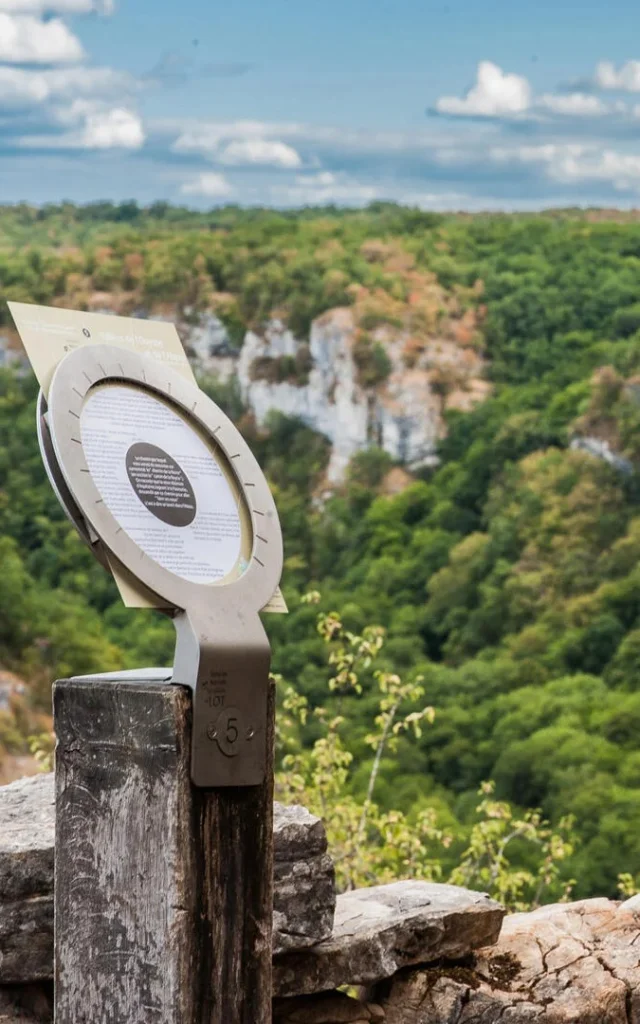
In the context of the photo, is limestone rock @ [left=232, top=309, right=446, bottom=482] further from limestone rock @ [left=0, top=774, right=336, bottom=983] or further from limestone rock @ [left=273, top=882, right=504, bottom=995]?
limestone rock @ [left=0, top=774, right=336, bottom=983]

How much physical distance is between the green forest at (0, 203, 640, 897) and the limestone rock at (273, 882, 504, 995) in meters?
3.30

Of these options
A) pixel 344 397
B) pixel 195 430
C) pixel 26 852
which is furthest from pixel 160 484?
pixel 344 397

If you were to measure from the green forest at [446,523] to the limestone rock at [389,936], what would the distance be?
10.8ft

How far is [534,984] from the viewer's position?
386 cm

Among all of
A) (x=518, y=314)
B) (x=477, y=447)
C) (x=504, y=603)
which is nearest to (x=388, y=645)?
(x=504, y=603)

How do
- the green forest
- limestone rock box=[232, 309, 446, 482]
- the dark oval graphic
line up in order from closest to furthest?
the dark oval graphic → the green forest → limestone rock box=[232, 309, 446, 482]

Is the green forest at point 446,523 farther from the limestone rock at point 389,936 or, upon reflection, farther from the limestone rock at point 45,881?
the limestone rock at point 45,881

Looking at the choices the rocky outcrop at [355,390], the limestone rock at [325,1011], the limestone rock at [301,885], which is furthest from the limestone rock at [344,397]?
the limestone rock at [301,885]

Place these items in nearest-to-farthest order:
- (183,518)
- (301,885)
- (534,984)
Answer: (183,518) < (301,885) < (534,984)

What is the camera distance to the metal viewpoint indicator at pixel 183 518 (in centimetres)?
260

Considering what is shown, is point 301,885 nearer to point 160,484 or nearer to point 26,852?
point 26,852

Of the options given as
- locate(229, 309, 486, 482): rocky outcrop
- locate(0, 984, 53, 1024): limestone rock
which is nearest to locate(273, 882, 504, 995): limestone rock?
locate(0, 984, 53, 1024): limestone rock

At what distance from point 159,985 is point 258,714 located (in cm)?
51

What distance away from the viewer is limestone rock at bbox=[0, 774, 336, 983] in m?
3.35
